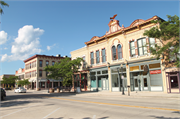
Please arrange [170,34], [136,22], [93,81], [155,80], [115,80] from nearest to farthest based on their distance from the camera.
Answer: [170,34] < [155,80] < [136,22] < [115,80] < [93,81]

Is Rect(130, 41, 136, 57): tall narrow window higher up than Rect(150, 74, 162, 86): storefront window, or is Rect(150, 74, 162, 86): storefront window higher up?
Rect(130, 41, 136, 57): tall narrow window

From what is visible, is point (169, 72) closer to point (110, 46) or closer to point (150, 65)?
point (150, 65)

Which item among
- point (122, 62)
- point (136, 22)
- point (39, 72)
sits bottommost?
point (39, 72)

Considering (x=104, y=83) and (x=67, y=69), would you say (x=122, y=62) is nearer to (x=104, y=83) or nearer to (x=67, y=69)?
(x=104, y=83)

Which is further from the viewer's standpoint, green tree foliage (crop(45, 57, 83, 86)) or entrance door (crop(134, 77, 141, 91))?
green tree foliage (crop(45, 57, 83, 86))

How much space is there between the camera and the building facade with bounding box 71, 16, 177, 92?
2267 centimetres

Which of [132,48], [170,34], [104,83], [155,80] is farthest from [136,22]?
[104,83]

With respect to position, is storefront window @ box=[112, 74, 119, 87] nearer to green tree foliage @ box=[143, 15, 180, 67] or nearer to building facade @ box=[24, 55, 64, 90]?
green tree foliage @ box=[143, 15, 180, 67]

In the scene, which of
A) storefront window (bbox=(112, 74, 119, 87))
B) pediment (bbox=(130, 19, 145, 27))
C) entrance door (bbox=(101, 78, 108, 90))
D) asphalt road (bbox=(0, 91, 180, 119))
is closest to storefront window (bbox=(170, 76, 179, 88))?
asphalt road (bbox=(0, 91, 180, 119))

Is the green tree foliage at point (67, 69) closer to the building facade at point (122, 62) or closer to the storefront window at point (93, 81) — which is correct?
the building facade at point (122, 62)

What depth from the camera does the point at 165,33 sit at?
17312mm

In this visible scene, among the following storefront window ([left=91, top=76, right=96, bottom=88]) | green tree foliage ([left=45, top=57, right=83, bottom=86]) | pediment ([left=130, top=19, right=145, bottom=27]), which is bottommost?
storefront window ([left=91, top=76, right=96, bottom=88])

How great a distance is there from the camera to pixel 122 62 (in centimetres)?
2692

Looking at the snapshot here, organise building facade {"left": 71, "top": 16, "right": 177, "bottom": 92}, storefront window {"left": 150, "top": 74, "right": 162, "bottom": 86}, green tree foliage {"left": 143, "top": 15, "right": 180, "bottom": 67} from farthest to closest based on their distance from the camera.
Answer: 1. building facade {"left": 71, "top": 16, "right": 177, "bottom": 92}
2. storefront window {"left": 150, "top": 74, "right": 162, "bottom": 86}
3. green tree foliage {"left": 143, "top": 15, "right": 180, "bottom": 67}
